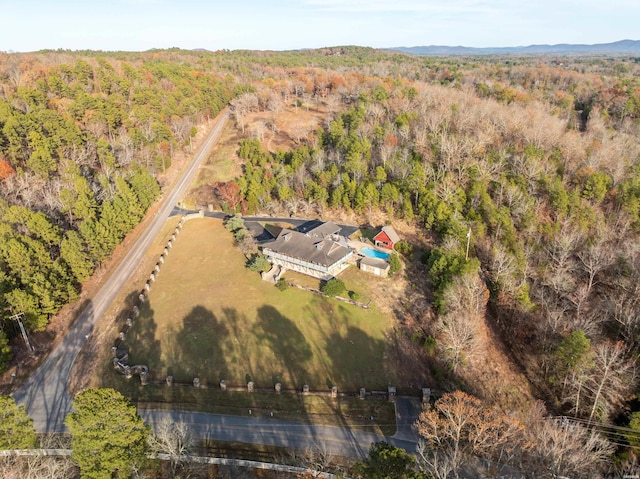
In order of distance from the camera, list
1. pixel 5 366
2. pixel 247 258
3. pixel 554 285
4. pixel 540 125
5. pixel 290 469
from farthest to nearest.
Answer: pixel 540 125
pixel 247 258
pixel 554 285
pixel 5 366
pixel 290 469

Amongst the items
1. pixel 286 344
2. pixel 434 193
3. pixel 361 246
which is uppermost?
pixel 434 193

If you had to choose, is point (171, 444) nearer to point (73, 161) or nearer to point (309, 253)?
point (309, 253)

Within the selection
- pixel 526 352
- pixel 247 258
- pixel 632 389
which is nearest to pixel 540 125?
pixel 526 352

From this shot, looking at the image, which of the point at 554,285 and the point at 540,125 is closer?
the point at 554,285

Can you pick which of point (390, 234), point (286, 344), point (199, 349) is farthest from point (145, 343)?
point (390, 234)

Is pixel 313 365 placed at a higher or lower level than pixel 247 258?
lower

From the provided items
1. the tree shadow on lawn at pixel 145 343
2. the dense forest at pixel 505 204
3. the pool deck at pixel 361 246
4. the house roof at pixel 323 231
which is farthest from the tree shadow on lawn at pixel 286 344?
the pool deck at pixel 361 246

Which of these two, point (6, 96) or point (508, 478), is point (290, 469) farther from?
point (6, 96)
